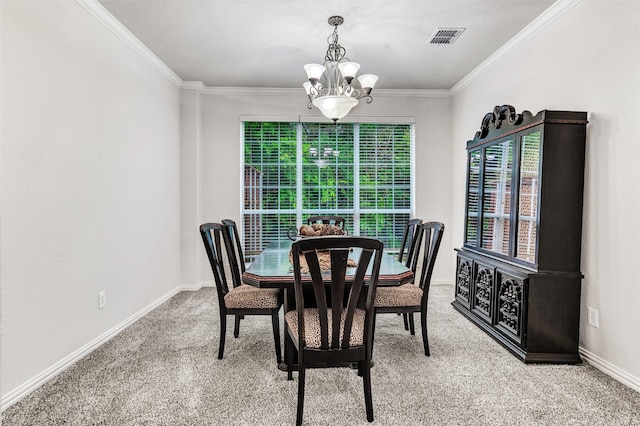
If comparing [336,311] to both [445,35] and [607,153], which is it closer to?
[607,153]

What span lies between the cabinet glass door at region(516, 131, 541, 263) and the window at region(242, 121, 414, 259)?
89.8 inches

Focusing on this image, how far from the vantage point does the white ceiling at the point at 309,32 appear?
2818 mm

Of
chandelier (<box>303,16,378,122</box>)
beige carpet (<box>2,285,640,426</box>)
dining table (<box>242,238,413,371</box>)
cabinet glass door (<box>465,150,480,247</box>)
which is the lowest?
beige carpet (<box>2,285,640,426</box>)

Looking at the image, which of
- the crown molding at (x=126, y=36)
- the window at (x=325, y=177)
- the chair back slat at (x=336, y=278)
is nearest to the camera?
the chair back slat at (x=336, y=278)

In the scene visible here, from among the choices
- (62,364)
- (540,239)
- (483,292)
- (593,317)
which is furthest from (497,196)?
(62,364)

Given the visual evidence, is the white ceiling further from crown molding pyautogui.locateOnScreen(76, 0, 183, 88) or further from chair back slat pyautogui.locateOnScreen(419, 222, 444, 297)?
chair back slat pyautogui.locateOnScreen(419, 222, 444, 297)

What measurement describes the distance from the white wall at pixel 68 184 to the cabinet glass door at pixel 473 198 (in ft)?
10.5

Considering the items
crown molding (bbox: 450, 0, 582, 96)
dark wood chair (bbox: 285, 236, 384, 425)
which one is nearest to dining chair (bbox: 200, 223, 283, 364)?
dark wood chair (bbox: 285, 236, 384, 425)

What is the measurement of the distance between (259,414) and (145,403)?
2.14 ft

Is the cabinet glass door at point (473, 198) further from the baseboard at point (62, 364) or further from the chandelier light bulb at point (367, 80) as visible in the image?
the baseboard at point (62, 364)

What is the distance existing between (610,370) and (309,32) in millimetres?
3338

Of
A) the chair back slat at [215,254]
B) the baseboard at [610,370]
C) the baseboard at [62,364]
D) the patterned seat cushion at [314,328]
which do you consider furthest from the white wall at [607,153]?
the baseboard at [62,364]

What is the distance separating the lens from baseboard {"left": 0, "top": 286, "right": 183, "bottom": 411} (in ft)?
6.67

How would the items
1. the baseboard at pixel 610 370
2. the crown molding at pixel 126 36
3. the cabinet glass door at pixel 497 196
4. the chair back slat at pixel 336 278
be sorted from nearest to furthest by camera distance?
the chair back slat at pixel 336 278 → the baseboard at pixel 610 370 → the crown molding at pixel 126 36 → the cabinet glass door at pixel 497 196
